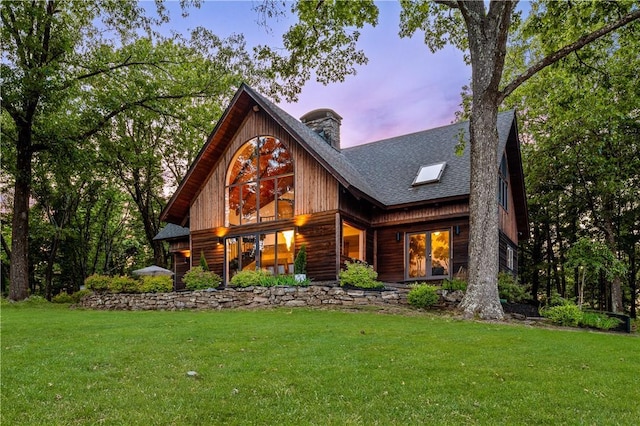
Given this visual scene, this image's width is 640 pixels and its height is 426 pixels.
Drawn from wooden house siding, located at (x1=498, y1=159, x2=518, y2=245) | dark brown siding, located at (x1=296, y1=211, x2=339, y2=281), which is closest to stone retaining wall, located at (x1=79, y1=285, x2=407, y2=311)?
dark brown siding, located at (x1=296, y1=211, x2=339, y2=281)

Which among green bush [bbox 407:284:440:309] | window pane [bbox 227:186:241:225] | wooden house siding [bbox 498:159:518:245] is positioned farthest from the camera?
wooden house siding [bbox 498:159:518:245]

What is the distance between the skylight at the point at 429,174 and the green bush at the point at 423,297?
204 inches

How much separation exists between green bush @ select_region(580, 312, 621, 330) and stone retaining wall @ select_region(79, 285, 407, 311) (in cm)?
447

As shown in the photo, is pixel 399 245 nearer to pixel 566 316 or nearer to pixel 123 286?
pixel 566 316

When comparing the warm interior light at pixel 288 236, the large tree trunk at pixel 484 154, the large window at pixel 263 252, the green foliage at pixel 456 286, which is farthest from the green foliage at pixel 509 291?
the warm interior light at pixel 288 236

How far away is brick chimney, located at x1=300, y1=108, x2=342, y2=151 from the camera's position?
2081 cm

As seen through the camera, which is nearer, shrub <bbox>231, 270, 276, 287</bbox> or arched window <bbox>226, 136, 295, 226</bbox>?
shrub <bbox>231, 270, 276, 287</bbox>

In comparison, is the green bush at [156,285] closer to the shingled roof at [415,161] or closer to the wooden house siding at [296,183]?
the wooden house siding at [296,183]

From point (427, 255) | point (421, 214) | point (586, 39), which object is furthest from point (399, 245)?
point (586, 39)

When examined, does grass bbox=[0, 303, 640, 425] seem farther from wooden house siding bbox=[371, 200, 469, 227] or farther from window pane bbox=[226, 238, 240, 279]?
window pane bbox=[226, 238, 240, 279]

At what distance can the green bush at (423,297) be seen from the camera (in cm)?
1220

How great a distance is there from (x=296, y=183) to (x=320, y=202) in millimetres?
1302

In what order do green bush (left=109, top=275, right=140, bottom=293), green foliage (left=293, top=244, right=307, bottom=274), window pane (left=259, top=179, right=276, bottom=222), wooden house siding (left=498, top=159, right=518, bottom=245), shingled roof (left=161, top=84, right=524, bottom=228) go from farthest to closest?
wooden house siding (left=498, top=159, right=518, bottom=245), window pane (left=259, top=179, right=276, bottom=222), green bush (left=109, top=275, right=140, bottom=293), shingled roof (left=161, top=84, right=524, bottom=228), green foliage (left=293, top=244, right=307, bottom=274)

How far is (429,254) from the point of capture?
16141 millimetres
